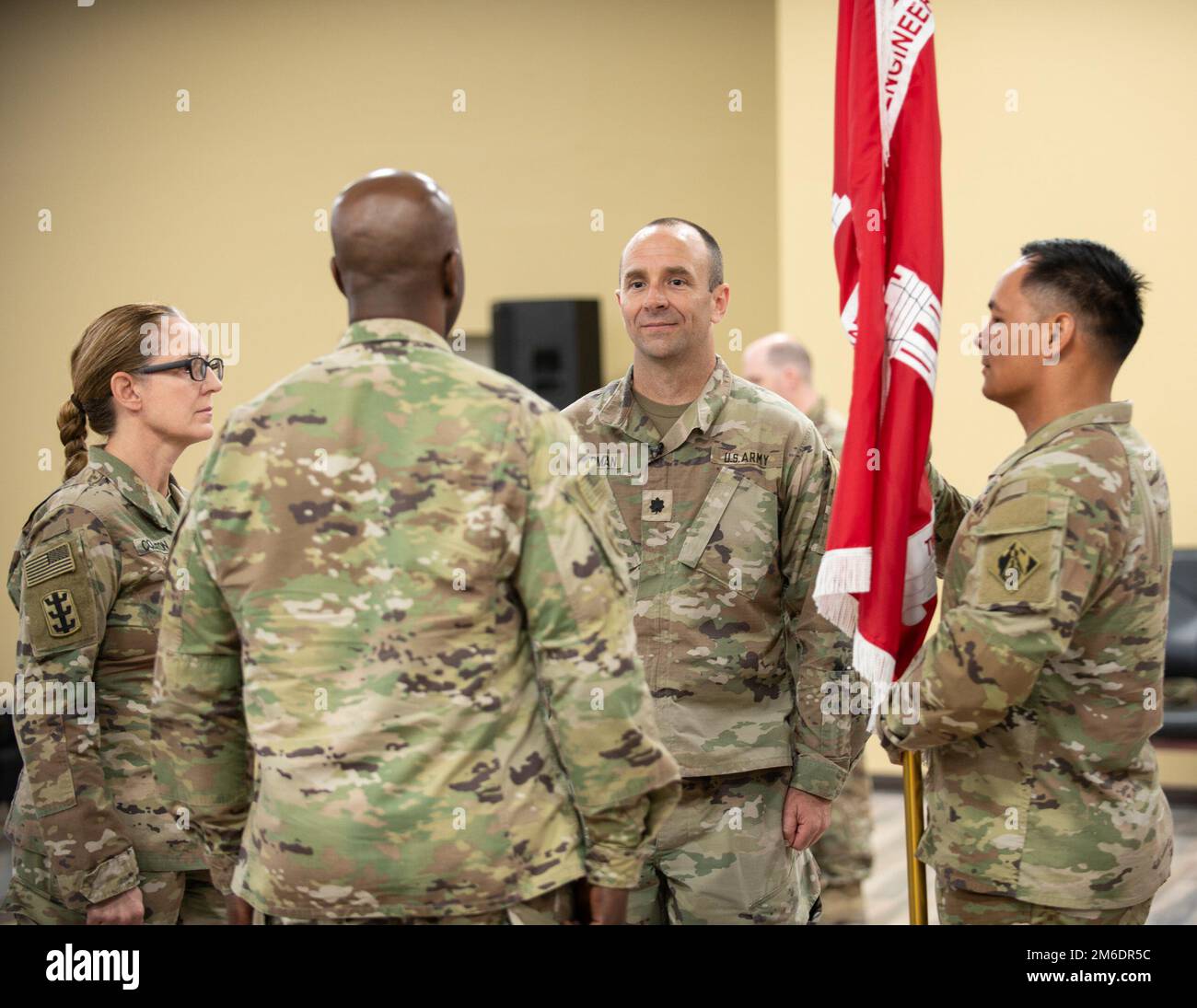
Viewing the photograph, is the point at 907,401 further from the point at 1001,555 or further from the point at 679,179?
the point at 679,179

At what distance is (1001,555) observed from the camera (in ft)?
6.64

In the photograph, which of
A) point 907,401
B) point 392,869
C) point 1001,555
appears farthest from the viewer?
point 907,401

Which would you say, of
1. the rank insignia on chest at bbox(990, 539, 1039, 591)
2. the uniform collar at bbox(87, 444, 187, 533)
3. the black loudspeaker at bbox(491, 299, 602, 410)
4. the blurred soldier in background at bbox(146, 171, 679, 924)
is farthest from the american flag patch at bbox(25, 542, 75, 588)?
the black loudspeaker at bbox(491, 299, 602, 410)

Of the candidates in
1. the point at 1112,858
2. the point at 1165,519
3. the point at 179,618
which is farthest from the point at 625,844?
the point at 1165,519

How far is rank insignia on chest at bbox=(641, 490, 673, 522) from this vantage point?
2602 millimetres

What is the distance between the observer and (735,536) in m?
2.55

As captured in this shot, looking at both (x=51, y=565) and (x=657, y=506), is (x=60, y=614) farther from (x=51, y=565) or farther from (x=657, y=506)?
(x=657, y=506)

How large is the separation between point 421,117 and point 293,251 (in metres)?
1.07

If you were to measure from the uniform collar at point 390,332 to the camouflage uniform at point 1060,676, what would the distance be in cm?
91

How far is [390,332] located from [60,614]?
919 mm

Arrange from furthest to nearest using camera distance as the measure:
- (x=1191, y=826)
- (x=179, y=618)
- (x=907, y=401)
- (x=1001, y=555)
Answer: (x=1191, y=826) < (x=907, y=401) < (x=1001, y=555) < (x=179, y=618)

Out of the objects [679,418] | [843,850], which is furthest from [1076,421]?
[843,850]
